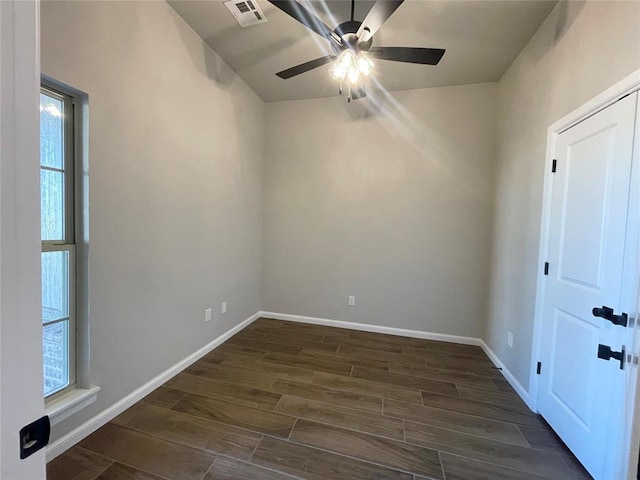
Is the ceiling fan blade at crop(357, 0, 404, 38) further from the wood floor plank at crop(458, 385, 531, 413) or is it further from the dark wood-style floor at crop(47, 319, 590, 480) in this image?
the wood floor plank at crop(458, 385, 531, 413)

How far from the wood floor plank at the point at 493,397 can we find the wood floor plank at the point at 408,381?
8cm

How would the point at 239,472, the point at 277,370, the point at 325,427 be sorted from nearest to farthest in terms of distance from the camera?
the point at 239,472 < the point at 325,427 < the point at 277,370

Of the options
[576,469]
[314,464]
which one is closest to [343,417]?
[314,464]

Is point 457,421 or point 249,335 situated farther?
point 249,335

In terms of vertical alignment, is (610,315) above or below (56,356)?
above

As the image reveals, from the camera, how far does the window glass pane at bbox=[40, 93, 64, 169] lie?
4.96 feet

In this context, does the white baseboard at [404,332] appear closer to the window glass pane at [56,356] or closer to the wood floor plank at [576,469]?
the wood floor plank at [576,469]

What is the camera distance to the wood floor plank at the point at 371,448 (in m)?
1.54

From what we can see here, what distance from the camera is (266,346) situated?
2.96 metres

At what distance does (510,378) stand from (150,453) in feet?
9.15

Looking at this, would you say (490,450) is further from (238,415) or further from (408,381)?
(238,415)

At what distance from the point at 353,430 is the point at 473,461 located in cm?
71

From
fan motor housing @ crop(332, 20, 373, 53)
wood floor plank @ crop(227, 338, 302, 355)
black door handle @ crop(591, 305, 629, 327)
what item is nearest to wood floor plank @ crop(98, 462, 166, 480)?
wood floor plank @ crop(227, 338, 302, 355)

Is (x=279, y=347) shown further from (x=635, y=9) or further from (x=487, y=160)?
(x=635, y=9)
